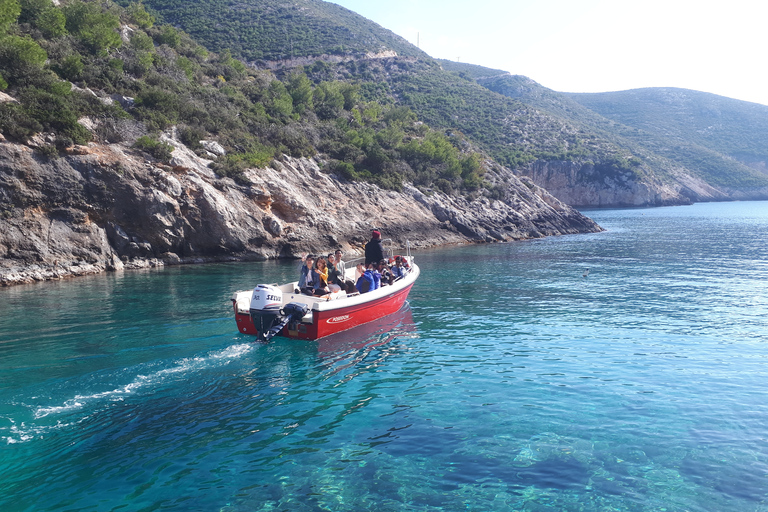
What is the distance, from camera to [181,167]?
27125 mm

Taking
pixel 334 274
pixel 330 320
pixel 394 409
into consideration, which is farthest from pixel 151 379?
pixel 334 274

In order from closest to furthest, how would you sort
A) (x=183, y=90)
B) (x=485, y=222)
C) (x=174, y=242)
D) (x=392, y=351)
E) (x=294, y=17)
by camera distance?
(x=392, y=351) → (x=174, y=242) → (x=183, y=90) → (x=485, y=222) → (x=294, y=17)

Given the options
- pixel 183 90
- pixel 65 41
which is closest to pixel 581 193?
pixel 183 90

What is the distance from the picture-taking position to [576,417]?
757 cm

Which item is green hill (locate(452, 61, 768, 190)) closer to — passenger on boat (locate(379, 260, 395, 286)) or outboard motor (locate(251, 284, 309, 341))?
passenger on boat (locate(379, 260, 395, 286))

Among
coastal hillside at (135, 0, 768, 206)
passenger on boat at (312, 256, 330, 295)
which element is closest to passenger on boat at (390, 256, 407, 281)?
passenger on boat at (312, 256, 330, 295)

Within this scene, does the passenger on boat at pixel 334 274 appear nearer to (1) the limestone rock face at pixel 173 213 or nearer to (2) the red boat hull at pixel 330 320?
(2) the red boat hull at pixel 330 320

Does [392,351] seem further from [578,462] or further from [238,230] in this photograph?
[238,230]

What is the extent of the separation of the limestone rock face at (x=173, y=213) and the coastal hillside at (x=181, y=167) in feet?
0.23

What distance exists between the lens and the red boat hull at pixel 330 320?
11.5 metres

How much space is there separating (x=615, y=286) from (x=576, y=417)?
1362 cm

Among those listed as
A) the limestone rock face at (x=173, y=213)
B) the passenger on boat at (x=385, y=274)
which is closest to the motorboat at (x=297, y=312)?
the passenger on boat at (x=385, y=274)

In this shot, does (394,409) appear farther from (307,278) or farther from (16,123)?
(16,123)

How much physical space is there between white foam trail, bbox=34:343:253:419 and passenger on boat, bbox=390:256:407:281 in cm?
632
